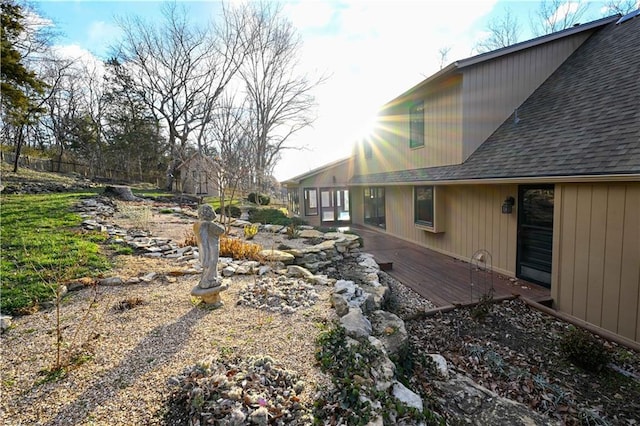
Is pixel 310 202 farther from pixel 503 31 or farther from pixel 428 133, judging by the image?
pixel 503 31

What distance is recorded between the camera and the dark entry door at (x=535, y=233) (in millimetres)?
5367

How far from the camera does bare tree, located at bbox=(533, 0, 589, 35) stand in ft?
48.0

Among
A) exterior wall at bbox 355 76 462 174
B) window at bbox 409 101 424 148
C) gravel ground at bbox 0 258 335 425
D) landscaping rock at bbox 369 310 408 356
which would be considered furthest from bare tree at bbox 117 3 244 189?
landscaping rock at bbox 369 310 408 356

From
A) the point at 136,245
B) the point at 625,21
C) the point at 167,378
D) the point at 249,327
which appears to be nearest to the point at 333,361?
the point at 249,327

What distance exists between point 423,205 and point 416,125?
8.55 feet

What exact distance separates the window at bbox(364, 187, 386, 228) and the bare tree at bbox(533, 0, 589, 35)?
12.5m

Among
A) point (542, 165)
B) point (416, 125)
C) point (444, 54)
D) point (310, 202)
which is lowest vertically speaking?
point (310, 202)

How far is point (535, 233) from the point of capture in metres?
5.62

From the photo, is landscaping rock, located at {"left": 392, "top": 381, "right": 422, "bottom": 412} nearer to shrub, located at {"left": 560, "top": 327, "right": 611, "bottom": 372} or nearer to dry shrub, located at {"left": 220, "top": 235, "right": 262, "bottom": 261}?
shrub, located at {"left": 560, "top": 327, "right": 611, "bottom": 372}

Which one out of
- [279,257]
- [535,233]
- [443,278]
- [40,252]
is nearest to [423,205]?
[443,278]

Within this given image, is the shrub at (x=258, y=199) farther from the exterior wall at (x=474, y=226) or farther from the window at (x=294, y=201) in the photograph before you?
the exterior wall at (x=474, y=226)

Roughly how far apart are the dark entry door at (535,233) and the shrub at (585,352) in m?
2.12

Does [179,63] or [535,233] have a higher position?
[179,63]

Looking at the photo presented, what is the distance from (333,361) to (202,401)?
108cm
